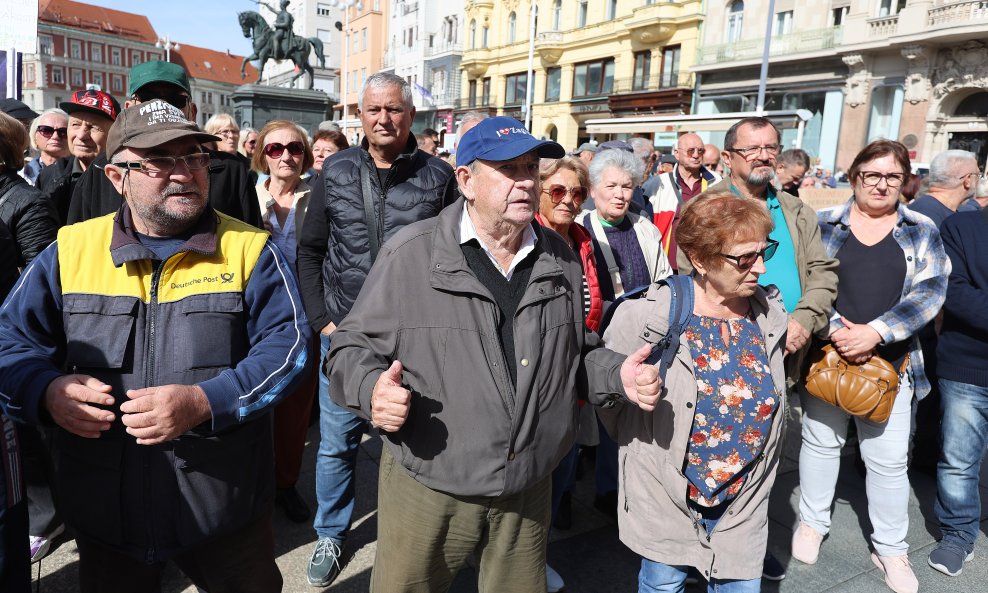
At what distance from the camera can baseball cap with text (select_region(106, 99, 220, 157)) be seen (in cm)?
196

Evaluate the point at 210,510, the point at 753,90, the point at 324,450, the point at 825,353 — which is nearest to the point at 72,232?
the point at 210,510

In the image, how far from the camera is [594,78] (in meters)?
36.3

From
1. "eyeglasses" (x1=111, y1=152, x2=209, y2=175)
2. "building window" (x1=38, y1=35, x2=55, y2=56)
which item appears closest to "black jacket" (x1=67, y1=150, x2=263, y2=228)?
"eyeglasses" (x1=111, y1=152, x2=209, y2=175)

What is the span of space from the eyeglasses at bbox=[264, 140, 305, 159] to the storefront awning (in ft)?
36.4

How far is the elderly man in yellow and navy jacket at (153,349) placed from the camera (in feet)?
6.18

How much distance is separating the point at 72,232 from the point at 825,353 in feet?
10.7

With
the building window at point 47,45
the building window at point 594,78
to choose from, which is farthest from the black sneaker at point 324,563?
the building window at point 47,45

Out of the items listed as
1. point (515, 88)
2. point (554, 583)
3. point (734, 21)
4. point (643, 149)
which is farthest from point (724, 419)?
point (515, 88)

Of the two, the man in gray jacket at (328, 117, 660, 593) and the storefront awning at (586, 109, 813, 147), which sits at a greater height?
the storefront awning at (586, 109, 813, 147)

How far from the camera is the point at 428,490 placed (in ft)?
6.97

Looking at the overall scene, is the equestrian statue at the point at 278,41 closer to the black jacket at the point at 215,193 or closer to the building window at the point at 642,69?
the black jacket at the point at 215,193

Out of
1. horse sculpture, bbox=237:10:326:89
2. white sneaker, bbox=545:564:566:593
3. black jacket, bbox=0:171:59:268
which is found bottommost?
white sneaker, bbox=545:564:566:593

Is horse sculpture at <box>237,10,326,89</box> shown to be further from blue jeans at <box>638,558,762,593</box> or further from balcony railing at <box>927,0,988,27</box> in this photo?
balcony railing at <box>927,0,988,27</box>

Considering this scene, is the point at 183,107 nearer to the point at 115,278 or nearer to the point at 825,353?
the point at 115,278
